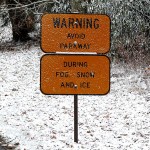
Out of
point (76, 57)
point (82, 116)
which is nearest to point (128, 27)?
point (82, 116)

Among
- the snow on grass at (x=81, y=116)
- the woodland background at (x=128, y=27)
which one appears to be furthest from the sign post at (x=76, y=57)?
the woodland background at (x=128, y=27)

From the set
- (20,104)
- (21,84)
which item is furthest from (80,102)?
(21,84)

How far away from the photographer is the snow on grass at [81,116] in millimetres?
7988

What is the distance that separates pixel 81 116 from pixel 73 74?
3.07 meters

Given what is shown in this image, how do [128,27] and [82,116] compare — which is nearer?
[82,116]

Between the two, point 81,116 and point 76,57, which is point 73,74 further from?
point 81,116

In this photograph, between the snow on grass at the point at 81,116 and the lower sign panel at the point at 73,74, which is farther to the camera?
the snow on grass at the point at 81,116

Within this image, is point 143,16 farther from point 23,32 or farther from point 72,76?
point 23,32

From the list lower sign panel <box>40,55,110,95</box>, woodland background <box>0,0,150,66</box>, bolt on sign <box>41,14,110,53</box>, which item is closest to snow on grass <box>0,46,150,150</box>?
woodland background <box>0,0,150,66</box>

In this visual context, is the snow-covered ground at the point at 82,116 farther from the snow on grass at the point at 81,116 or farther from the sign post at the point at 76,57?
the sign post at the point at 76,57

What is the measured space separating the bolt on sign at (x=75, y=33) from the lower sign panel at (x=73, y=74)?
0.16 metres

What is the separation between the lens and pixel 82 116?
33.1ft

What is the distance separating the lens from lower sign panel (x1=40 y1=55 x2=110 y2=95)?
7.11 meters

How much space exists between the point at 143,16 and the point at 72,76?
8729 millimetres
